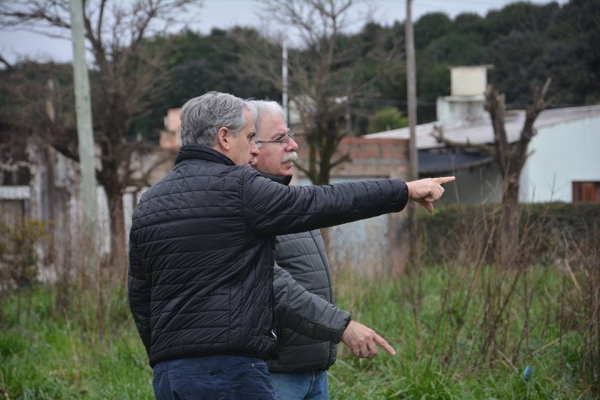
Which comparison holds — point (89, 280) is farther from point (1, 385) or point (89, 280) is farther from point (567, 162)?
point (567, 162)

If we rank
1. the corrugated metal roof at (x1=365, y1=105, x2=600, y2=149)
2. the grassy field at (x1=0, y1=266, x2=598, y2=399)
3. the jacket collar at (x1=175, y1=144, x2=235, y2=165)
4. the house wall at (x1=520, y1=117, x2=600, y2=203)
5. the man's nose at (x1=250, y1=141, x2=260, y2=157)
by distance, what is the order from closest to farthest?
1. the jacket collar at (x1=175, y1=144, x2=235, y2=165)
2. the man's nose at (x1=250, y1=141, x2=260, y2=157)
3. the grassy field at (x1=0, y1=266, x2=598, y2=399)
4. the house wall at (x1=520, y1=117, x2=600, y2=203)
5. the corrugated metal roof at (x1=365, y1=105, x2=600, y2=149)

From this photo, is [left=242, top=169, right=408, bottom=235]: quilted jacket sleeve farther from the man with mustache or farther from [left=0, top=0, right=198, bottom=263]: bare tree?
[left=0, top=0, right=198, bottom=263]: bare tree

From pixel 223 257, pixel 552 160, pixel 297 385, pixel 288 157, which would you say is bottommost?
pixel 297 385

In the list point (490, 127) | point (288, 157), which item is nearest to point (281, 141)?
point (288, 157)

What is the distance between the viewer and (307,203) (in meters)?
2.64

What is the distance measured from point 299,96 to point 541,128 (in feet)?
25.6

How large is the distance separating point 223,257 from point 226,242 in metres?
0.05

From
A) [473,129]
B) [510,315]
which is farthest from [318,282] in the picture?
[473,129]

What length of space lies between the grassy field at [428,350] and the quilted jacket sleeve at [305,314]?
2.20m

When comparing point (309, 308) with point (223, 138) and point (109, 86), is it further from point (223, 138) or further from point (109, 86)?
point (109, 86)

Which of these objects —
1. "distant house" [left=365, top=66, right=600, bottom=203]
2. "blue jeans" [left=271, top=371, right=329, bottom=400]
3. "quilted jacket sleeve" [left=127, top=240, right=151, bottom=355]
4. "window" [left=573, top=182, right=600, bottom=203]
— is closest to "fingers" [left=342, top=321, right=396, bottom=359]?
"blue jeans" [left=271, top=371, right=329, bottom=400]

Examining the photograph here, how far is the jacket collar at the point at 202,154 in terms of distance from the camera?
2.78 metres

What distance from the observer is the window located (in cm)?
2028

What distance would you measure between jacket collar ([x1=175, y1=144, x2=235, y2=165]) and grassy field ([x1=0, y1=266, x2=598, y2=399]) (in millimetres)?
2961
